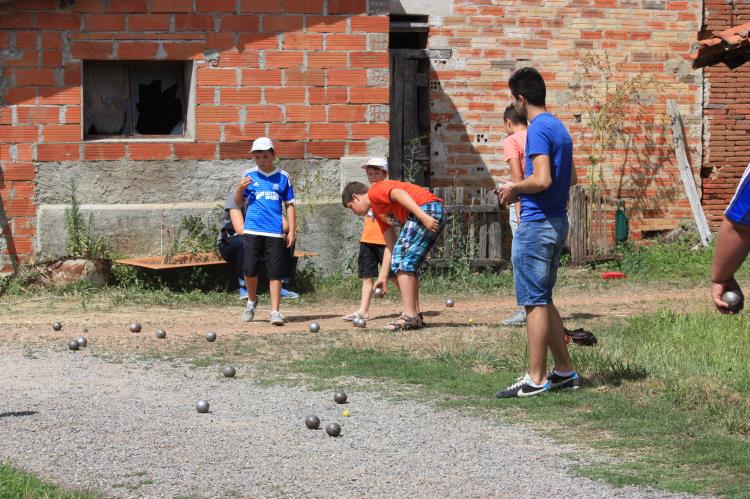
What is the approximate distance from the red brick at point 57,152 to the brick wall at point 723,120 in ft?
27.7

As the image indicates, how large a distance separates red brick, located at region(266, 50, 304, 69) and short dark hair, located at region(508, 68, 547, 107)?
6849mm

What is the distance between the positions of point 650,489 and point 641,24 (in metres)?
11.6

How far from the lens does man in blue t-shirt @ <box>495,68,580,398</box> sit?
6.81 meters

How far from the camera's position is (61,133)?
43.2 ft

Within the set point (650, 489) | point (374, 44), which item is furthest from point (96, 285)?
point (650, 489)

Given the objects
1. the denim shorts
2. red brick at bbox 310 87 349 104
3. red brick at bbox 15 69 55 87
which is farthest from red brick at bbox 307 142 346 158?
the denim shorts

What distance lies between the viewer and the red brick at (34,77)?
42.7 feet

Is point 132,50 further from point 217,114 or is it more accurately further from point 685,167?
point 685,167

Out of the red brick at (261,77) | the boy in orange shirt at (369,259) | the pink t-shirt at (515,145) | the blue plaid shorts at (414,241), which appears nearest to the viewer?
the pink t-shirt at (515,145)

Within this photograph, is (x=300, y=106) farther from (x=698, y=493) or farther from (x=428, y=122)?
(x=698, y=493)

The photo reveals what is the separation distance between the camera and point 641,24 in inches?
614

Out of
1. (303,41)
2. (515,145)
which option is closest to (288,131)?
(303,41)

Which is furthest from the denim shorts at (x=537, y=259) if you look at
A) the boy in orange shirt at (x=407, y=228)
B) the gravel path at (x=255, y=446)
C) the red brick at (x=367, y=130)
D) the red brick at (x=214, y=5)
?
the red brick at (x=214, y=5)

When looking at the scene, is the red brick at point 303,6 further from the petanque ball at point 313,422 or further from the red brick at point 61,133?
the petanque ball at point 313,422
